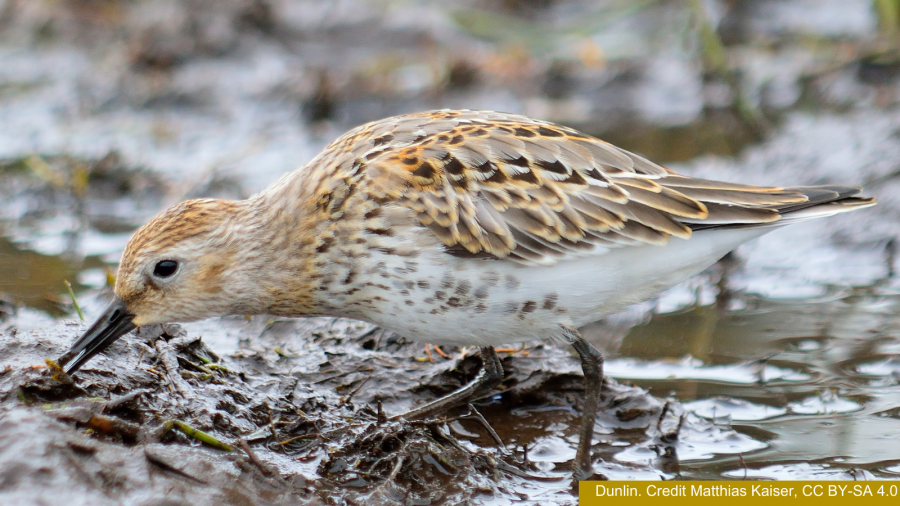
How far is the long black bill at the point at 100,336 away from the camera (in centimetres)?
484

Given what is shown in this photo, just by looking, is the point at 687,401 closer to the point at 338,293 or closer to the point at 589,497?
the point at 589,497

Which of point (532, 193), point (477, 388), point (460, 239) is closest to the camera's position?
point (460, 239)

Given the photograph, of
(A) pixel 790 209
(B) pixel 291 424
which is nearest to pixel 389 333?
(B) pixel 291 424

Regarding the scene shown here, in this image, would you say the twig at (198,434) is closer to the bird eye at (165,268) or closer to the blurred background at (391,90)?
the bird eye at (165,268)

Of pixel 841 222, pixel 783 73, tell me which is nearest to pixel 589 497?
pixel 841 222

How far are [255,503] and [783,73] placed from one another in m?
9.78

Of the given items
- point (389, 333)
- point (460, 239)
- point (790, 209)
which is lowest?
point (389, 333)

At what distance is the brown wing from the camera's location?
495 centimetres

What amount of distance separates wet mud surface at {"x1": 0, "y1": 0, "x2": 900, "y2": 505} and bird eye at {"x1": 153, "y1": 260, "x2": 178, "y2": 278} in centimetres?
52

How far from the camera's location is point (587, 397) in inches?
205

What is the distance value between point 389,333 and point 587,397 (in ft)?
5.76

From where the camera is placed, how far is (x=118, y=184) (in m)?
9.46

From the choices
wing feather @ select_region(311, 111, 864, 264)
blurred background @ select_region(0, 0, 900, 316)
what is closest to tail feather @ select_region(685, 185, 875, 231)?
wing feather @ select_region(311, 111, 864, 264)

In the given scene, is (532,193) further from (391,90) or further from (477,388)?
(391,90)
